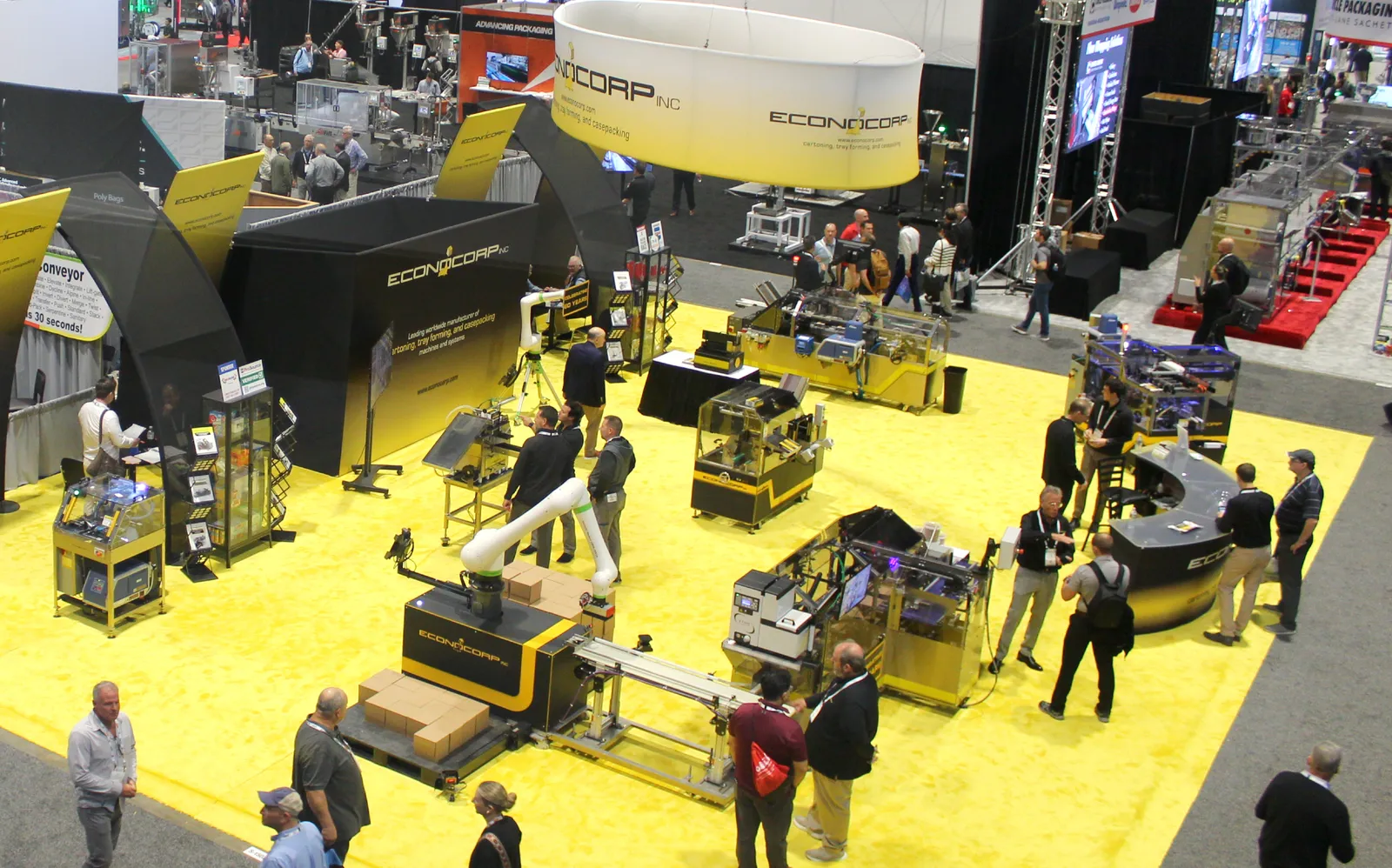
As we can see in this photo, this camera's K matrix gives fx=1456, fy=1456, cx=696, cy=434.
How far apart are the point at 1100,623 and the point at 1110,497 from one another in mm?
3338

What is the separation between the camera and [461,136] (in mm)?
16531

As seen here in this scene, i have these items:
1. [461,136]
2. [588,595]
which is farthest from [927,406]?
[588,595]

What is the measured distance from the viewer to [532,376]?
16344 millimetres

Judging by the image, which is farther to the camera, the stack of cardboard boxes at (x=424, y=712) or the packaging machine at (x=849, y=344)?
the packaging machine at (x=849, y=344)

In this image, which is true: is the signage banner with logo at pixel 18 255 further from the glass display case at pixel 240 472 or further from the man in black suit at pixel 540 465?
the man in black suit at pixel 540 465

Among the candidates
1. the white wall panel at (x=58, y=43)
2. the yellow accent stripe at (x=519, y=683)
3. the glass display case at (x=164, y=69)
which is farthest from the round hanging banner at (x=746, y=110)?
the glass display case at (x=164, y=69)

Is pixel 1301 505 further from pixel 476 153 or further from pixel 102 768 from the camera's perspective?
pixel 476 153

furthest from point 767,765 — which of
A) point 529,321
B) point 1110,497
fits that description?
point 529,321

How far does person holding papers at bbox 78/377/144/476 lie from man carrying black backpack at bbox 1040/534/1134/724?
7.51 metres

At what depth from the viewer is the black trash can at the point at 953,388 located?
16.2 m

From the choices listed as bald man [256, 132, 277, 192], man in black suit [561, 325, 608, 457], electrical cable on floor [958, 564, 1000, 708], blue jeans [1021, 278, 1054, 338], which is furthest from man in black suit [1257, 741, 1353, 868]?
bald man [256, 132, 277, 192]

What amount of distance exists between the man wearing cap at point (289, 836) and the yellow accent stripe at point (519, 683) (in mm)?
2749

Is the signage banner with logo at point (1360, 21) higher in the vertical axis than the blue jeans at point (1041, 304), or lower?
higher

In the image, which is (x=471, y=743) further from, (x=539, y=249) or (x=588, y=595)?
(x=539, y=249)
